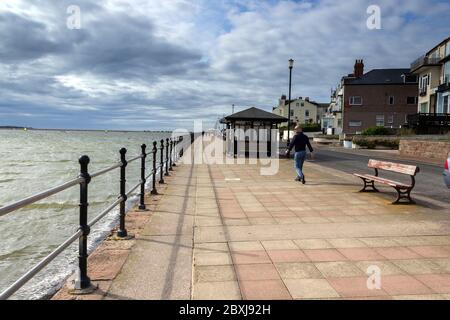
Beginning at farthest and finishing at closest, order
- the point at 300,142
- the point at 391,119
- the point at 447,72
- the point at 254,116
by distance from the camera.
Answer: the point at 391,119 → the point at 447,72 → the point at 254,116 → the point at 300,142

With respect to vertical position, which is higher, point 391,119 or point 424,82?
point 424,82

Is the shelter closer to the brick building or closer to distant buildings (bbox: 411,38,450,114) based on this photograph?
distant buildings (bbox: 411,38,450,114)

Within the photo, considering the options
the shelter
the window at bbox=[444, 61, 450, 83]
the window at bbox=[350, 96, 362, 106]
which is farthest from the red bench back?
the window at bbox=[350, 96, 362, 106]

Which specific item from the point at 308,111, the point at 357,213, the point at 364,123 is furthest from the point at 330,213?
the point at 308,111

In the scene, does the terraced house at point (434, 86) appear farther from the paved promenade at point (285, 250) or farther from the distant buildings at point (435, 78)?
the paved promenade at point (285, 250)

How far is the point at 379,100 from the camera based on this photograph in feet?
190

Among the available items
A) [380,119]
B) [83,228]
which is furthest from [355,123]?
[83,228]

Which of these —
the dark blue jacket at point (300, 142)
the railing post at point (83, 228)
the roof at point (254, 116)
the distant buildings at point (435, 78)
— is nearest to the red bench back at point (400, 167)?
the dark blue jacket at point (300, 142)

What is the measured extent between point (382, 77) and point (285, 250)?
5980 centimetres

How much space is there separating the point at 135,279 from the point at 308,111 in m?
108

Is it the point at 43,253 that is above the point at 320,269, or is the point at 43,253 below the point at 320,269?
below

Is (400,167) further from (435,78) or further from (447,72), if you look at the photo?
(435,78)
